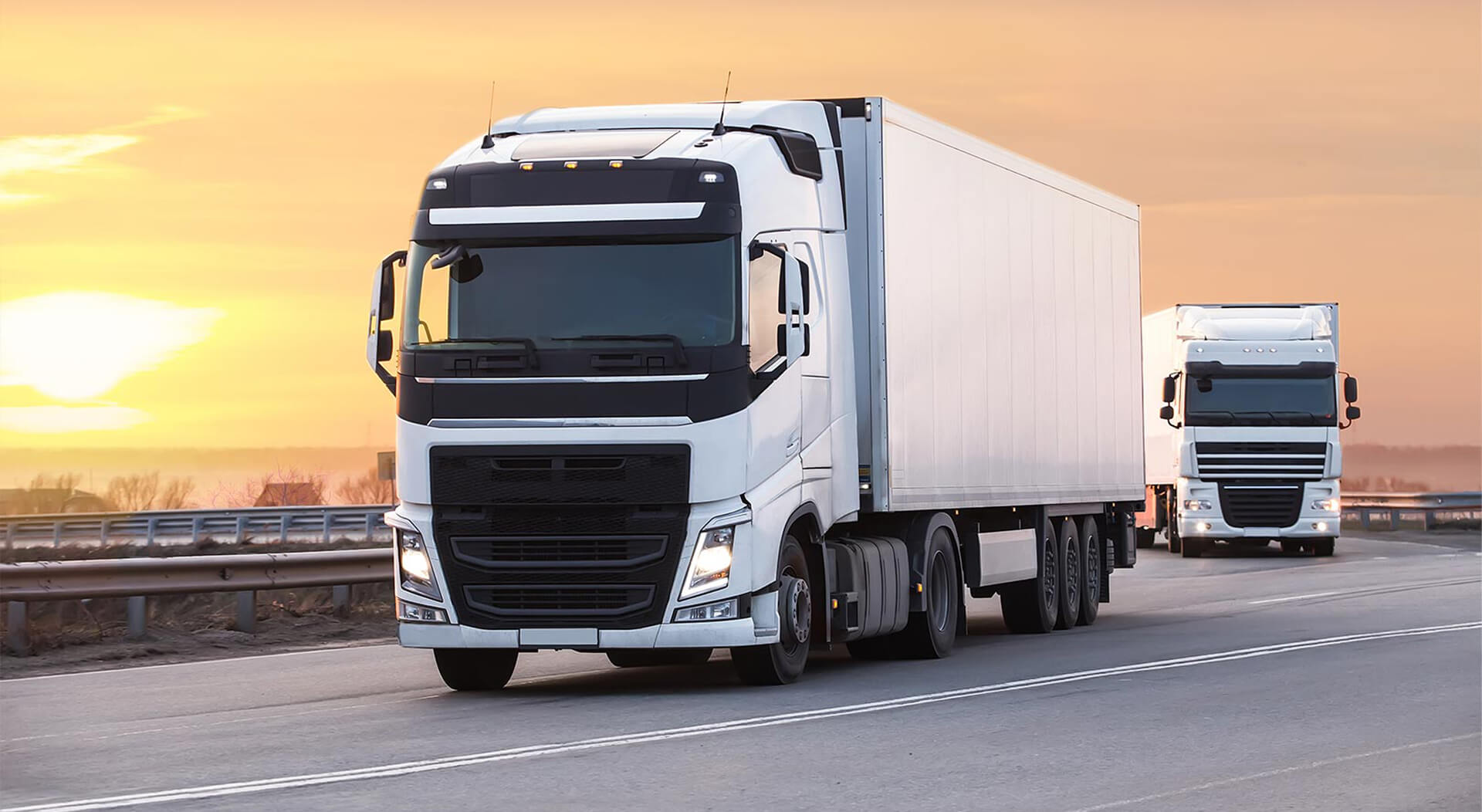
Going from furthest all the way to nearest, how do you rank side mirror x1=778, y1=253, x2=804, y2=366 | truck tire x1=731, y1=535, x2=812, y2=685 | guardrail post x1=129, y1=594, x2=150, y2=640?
guardrail post x1=129, y1=594, x2=150, y2=640, truck tire x1=731, y1=535, x2=812, y2=685, side mirror x1=778, y1=253, x2=804, y2=366

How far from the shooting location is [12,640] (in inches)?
658

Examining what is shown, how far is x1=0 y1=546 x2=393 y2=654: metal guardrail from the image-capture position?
16.7m

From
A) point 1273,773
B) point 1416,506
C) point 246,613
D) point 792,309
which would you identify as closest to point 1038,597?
point 792,309

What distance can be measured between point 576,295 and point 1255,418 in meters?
25.4

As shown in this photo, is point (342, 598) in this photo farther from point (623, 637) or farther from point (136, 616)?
point (623, 637)

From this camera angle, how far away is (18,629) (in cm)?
1673

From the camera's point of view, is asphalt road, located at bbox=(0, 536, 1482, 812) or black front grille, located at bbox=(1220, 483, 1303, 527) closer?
asphalt road, located at bbox=(0, 536, 1482, 812)

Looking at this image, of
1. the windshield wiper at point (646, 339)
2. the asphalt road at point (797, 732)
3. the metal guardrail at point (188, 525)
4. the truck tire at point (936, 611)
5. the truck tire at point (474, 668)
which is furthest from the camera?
the metal guardrail at point (188, 525)

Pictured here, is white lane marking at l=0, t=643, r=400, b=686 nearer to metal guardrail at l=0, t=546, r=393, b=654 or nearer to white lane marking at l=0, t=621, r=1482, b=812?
metal guardrail at l=0, t=546, r=393, b=654

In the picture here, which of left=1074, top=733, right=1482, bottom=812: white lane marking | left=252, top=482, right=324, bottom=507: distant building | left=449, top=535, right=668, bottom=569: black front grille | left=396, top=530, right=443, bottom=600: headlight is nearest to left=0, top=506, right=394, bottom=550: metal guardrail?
left=252, top=482, right=324, bottom=507: distant building

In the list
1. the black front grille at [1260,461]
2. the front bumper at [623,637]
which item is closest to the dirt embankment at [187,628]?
the front bumper at [623,637]

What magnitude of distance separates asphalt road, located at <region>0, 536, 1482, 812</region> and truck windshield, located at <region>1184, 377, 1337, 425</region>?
18.0m

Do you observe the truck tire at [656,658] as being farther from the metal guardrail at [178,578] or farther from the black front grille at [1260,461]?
the black front grille at [1260,461]

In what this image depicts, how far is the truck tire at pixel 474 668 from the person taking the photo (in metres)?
14.2
